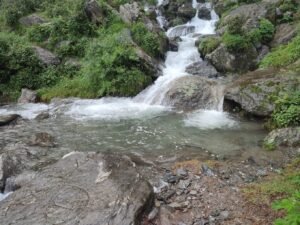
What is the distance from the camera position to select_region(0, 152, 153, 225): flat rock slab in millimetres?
5586

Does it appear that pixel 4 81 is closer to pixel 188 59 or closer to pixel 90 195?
pixel 188 59

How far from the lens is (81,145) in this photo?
10.4 metres

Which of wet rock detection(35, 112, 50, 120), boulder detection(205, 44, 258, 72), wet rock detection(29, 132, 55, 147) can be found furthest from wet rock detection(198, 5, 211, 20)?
wet rock detection(29, 132, 55, 147)

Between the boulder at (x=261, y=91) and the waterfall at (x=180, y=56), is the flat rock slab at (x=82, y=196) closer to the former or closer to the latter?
the boulder at (x=261, y=91)

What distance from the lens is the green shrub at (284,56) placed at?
49.8ft

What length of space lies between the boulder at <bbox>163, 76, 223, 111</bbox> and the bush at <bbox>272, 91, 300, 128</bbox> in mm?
3080

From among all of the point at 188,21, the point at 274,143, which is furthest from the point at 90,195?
the point at 188,21

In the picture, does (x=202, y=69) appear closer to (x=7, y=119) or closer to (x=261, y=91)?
(x=261, y=91)

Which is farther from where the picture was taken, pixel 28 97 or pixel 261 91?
pixel 28 97

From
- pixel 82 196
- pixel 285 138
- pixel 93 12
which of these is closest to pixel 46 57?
pixel 93 12

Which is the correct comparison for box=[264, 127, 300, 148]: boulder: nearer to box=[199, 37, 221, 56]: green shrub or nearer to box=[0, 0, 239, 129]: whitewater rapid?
box=[0, 0, 239, 129]: whitewater rapid

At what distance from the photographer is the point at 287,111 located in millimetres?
10805

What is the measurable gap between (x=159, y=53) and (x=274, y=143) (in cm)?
1046

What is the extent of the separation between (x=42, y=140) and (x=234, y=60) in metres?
11.0
